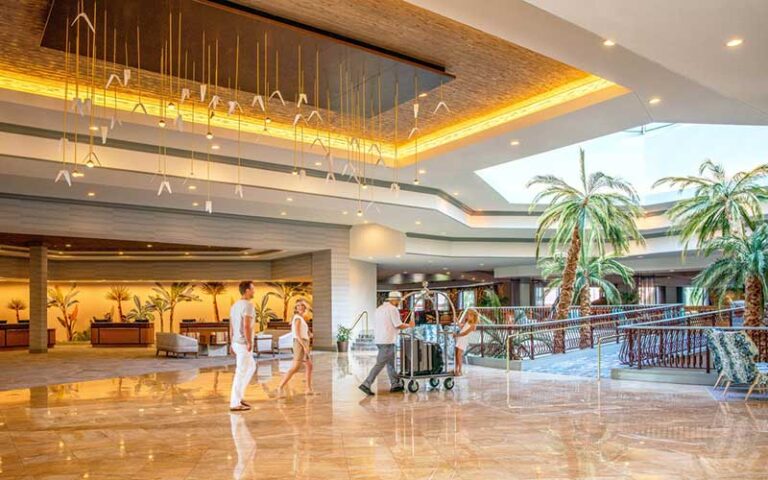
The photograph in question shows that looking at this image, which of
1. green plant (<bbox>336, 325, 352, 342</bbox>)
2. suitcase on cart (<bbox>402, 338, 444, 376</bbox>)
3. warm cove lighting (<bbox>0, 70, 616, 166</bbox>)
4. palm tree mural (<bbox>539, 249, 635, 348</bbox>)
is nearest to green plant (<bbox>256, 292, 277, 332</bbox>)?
green plant (<bbox>336, 325, 352, 342</bbox>)

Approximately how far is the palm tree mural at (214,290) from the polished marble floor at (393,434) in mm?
18526

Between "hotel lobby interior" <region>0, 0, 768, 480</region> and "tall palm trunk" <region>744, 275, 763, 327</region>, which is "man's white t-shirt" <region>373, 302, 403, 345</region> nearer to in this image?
"hotel lobby interior" <region>0, 0, 768, 480</region>

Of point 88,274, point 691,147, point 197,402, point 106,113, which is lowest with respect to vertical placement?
point 197,402

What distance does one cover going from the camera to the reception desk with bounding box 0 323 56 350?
26.1m

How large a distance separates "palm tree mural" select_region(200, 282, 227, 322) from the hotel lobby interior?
19.6ft

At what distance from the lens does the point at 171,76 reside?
34.0 ft

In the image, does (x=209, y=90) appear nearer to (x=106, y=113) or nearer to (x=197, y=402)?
(x=106, y=113)

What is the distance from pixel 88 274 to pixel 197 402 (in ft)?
Result: 67.7

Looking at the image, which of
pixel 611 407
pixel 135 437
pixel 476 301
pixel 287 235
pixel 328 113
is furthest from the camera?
pixel 476 301

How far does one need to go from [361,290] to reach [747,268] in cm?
1475

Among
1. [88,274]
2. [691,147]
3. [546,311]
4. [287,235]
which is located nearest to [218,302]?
[88,274]

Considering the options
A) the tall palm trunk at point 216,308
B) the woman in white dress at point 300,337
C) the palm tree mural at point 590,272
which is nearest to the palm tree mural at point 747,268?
the woman in white dress at point 300,337

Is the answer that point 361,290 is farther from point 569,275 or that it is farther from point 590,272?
point 590,272

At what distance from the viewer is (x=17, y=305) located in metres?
29.1
